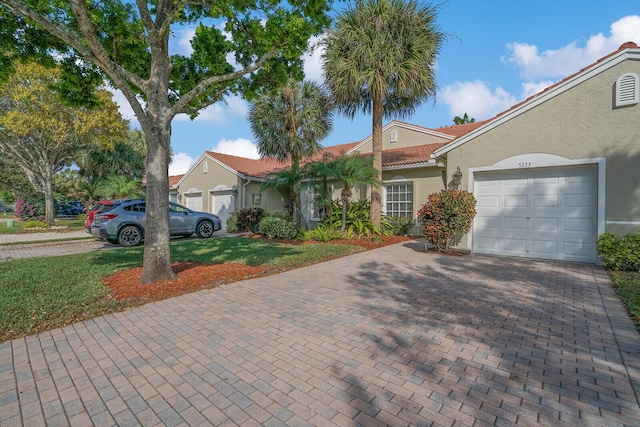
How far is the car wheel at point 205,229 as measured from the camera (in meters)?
13.1

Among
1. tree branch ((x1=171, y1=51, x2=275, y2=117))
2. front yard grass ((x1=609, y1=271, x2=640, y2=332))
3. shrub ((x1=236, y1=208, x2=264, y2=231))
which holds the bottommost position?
front yard grass ((x1=609, y1=271, x2=640, y2=332))

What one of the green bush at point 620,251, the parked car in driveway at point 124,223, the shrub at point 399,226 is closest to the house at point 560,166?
the green bush at point 620,251

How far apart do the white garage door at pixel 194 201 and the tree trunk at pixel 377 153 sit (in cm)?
1242

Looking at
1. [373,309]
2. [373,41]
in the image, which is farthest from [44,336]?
[373,41]

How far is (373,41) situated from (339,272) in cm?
814

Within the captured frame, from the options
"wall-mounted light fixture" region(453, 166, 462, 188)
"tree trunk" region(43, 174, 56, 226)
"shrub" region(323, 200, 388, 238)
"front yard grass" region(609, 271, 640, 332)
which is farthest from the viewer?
"tree trunk" region(43, 174, 56, 226)

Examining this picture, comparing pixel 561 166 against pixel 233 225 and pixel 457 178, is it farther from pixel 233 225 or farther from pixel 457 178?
pixel 233 225

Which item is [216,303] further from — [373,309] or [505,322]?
[505,322]

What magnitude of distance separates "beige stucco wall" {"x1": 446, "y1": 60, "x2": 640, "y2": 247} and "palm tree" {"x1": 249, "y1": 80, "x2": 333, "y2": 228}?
7287 millimetres

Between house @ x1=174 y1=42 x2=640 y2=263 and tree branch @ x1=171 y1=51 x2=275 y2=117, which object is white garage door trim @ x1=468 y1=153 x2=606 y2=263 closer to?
house @ x1=174 y1=42 x2=640 y2=263

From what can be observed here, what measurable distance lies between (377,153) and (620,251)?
7414 mm

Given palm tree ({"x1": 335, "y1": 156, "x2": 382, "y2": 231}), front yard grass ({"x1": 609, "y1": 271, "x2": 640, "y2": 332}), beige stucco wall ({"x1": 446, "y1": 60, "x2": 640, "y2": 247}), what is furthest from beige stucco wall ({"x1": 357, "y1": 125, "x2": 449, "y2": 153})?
front yard grass ({"x1": 609, "y1": 271, "x2": 640, "y2": 332})

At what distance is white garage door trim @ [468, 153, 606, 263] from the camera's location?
686 centimetres

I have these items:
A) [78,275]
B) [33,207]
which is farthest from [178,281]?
[33,207]
